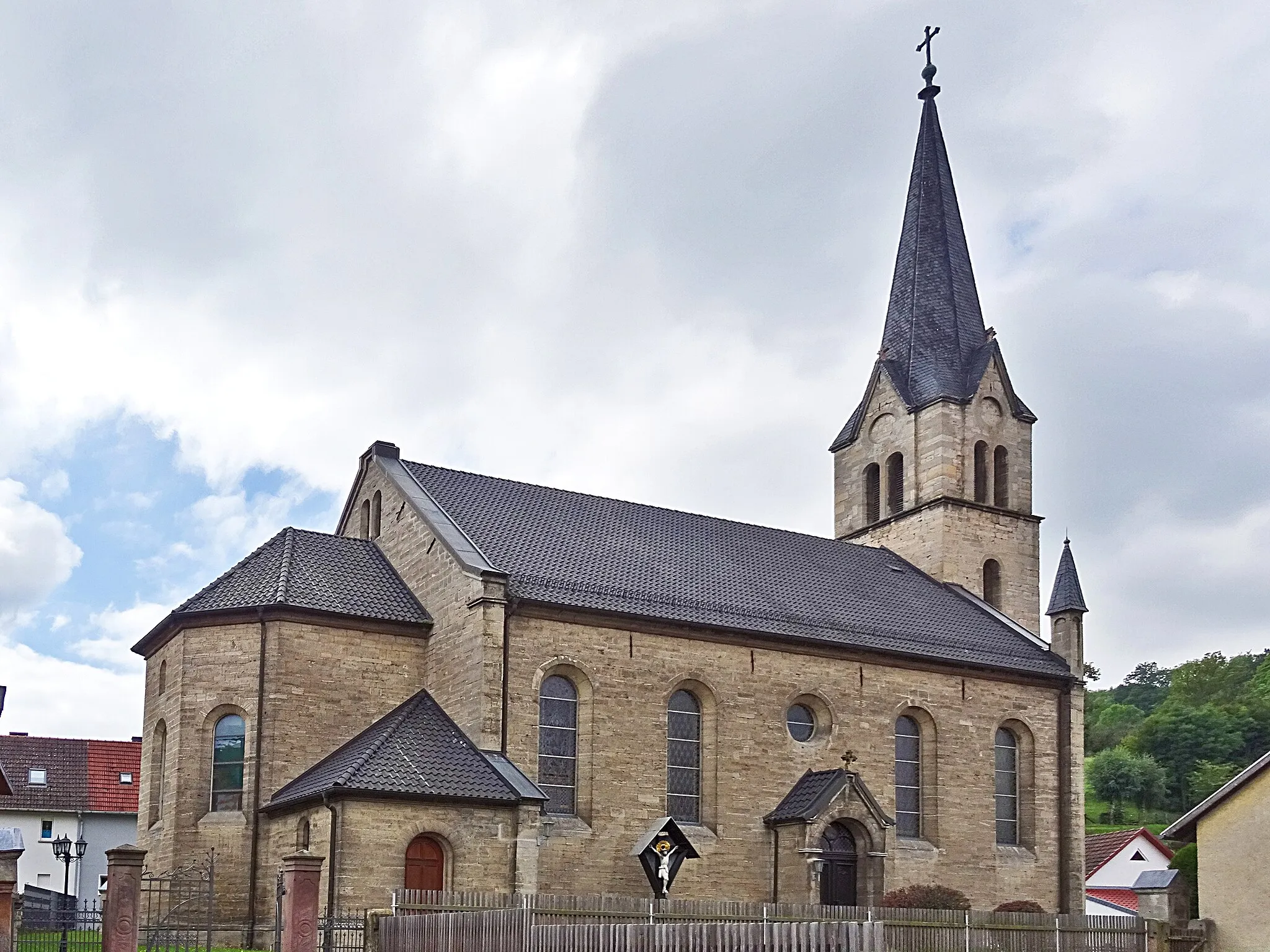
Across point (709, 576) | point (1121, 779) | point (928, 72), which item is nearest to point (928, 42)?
point (928, 72)

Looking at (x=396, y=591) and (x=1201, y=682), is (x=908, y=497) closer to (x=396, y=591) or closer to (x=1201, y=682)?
(x=396, y=591)

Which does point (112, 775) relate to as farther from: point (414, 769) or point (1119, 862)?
point (1119, 862)

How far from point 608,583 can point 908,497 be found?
16.4 metres

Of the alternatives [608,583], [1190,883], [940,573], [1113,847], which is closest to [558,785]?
[608,583]

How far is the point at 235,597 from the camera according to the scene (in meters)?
34.9

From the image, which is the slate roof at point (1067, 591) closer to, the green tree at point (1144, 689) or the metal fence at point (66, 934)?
the metal fence at point (66, 934)

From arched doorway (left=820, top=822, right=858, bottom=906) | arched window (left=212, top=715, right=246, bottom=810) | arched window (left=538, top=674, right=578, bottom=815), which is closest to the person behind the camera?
arched window (left=212, top=715, right=246, bottom=810)

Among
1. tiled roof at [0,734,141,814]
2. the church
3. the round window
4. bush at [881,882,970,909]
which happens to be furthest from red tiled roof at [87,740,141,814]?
bush at [881,882,970,909]

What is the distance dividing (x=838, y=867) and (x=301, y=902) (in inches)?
632

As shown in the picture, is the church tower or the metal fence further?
the church tower

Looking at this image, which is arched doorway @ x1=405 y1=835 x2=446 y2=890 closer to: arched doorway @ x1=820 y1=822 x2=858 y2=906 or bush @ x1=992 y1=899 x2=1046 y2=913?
arched doorway @ x1=820 y1=822 x2=858 y2=906

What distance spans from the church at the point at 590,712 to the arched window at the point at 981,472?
→ 5249mm

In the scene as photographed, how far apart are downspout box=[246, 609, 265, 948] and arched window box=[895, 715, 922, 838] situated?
650 inches

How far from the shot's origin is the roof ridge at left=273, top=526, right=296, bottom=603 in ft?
113
